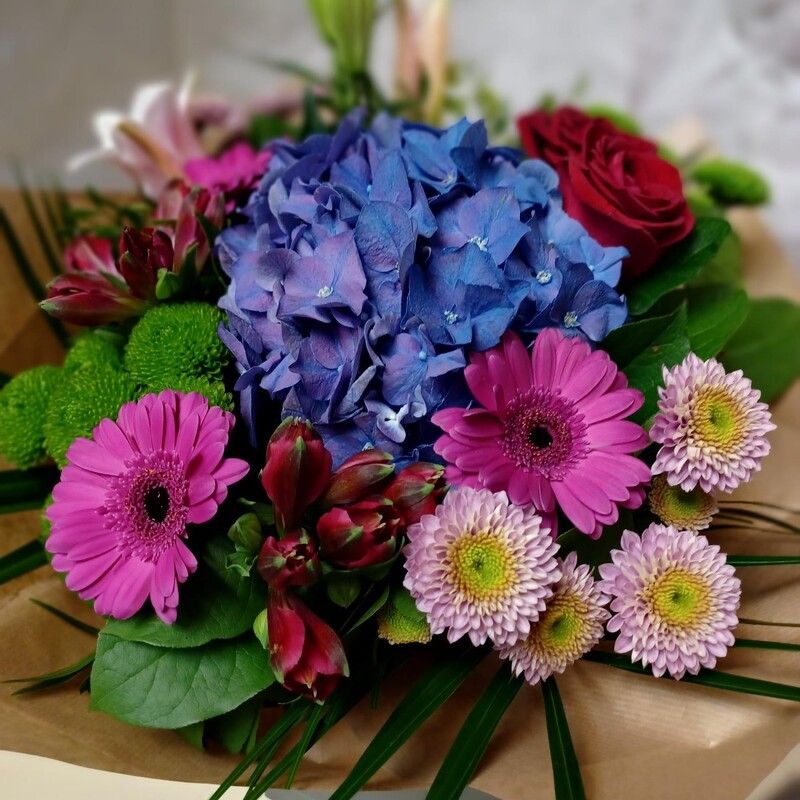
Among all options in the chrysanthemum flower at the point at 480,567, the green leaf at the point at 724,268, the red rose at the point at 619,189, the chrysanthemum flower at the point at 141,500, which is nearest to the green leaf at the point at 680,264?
the red rose at the point at 619,189

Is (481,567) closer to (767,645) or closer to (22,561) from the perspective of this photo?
(767,645)

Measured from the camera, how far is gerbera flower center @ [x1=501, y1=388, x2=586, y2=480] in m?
0.45

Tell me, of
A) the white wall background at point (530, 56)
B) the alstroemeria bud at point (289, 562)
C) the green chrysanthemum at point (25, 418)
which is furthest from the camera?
the white wall background at point (530, 56)

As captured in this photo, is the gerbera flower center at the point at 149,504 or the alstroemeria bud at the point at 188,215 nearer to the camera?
the gerbera flower center at the point at 149,504

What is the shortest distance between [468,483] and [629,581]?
0.37 feet

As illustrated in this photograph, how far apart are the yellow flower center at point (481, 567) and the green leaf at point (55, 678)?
0.83ft

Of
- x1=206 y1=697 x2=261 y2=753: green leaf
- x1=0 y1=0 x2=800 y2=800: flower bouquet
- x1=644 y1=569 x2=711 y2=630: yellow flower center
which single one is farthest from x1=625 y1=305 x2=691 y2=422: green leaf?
x1=206 y1=697 x2=261 y2=753: green leaf

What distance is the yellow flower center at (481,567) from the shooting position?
422 millimetres

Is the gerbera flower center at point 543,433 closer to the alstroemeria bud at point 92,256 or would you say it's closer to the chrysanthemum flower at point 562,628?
the chrysanthemum flower at point 562,628

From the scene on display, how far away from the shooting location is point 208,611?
0.45 m

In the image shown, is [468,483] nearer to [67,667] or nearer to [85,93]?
[67,667]

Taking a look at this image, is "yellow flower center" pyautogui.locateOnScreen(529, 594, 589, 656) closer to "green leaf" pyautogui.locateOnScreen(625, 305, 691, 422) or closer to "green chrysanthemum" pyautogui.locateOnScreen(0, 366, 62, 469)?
"green leaf" pyautogui.locateOnScreen(625, 305, 691, 422)

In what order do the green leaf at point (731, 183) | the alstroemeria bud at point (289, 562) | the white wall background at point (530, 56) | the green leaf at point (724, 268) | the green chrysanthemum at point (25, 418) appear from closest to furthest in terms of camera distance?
the alstroemeria bud at point (289, 562)
the green chrysanthemum at point (25, 418)
the green leaf at point (724, 268)
the green leaf at point (731, 183)
the white wall background at point (530, 56)

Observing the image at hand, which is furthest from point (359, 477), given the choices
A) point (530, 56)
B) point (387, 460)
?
point (530, 56)
